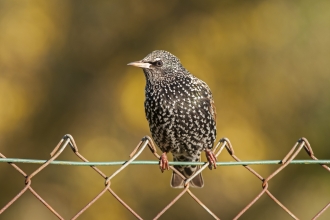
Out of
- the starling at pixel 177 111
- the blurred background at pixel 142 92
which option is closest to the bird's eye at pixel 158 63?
the starling at pixel 177 111

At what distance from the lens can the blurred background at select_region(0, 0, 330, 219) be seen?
8.20m

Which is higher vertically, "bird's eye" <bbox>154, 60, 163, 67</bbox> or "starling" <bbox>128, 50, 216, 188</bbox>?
"bird's eye" <bbox>154, 60, 163, 67</bbox>

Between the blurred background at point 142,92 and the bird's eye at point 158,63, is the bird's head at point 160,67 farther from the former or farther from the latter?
the blurred background at point 142,92

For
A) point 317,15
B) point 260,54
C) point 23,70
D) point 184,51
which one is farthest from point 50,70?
point 317,15

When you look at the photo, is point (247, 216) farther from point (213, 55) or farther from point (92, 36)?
point (92, 36)

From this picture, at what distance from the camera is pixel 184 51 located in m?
8.40

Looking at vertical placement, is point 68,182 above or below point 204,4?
below

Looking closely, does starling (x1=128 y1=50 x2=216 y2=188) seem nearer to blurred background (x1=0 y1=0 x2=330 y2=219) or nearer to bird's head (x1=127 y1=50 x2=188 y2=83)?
bird's head (x1=127 y1=50 x2=188 y2=83)

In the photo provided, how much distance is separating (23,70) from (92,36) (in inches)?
42.7

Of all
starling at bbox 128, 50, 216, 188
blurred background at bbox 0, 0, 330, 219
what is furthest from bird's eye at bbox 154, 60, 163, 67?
blurred background at bbox 0, 0, 330, 219

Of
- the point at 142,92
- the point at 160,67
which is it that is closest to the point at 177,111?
the point at 160,67

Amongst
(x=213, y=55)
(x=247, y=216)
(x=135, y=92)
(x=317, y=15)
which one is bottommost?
(x=247, y=216)

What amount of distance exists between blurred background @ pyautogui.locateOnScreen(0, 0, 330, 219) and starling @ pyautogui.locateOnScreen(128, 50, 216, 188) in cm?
344

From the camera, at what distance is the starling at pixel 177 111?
439 centimetres
